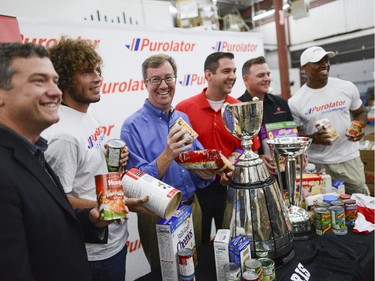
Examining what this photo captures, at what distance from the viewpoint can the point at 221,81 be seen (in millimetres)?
2227

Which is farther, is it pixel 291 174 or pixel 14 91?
pixel 291 174

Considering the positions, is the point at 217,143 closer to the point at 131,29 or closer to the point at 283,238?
the point at 283,238

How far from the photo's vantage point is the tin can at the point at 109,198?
3.01ft

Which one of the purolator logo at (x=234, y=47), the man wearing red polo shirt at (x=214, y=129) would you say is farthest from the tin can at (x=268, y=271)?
the purolator logo at (x=234, y=47)

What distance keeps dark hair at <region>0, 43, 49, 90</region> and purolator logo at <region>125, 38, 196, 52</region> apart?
177cm

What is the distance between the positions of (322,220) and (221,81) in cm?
122

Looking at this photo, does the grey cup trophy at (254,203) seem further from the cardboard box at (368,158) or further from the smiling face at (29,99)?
the cardboard box at (368,158)

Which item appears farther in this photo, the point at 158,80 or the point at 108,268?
the point at 158,80

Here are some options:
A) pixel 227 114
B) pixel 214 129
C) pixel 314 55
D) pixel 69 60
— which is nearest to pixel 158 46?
pixel 214 129

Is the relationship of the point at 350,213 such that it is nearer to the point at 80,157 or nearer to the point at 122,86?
the point at 80,157

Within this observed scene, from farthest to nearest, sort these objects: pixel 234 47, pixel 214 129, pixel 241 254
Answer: pixel 234 47 < pixel 214 129 < pixel 241 254

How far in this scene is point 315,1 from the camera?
878 centimetres

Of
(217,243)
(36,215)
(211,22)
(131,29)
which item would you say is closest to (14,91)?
(36,215)

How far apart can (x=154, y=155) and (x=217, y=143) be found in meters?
0.57
